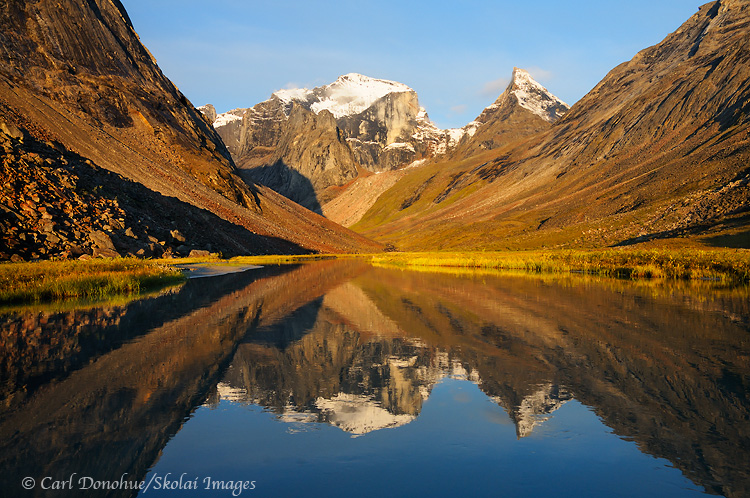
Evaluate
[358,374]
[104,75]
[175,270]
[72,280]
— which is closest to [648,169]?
[175,270]

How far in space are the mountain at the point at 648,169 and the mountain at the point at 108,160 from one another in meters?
50.6

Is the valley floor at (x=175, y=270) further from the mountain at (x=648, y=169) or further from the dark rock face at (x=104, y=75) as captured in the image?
the dark rock face at (x=104, y=75)

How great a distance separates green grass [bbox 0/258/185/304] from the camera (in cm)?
2417

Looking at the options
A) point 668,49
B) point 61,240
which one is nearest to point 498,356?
point 61,240

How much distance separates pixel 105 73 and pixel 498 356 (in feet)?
394

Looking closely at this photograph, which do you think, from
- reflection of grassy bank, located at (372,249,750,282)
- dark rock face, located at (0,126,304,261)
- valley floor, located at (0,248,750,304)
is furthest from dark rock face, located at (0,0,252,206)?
reflection of grassy bank, located at (372,249,750,282)

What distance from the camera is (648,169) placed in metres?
125

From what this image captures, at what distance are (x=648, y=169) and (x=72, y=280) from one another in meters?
129

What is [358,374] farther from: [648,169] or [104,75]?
[648,169]

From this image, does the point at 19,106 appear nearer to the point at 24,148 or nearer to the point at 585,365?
the point at 24,148

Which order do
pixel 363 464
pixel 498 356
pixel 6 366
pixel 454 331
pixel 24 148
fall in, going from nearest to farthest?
pixel 363 464 → pixel 6 366 → pixel 498 356 → pixel 454 331 → pixel 24 148

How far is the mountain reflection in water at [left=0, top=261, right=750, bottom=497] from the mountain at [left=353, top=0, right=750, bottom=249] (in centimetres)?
5983

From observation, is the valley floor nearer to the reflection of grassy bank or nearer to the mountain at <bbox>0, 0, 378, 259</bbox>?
the reflection of grassy bank

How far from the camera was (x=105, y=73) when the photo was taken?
109688 mm
